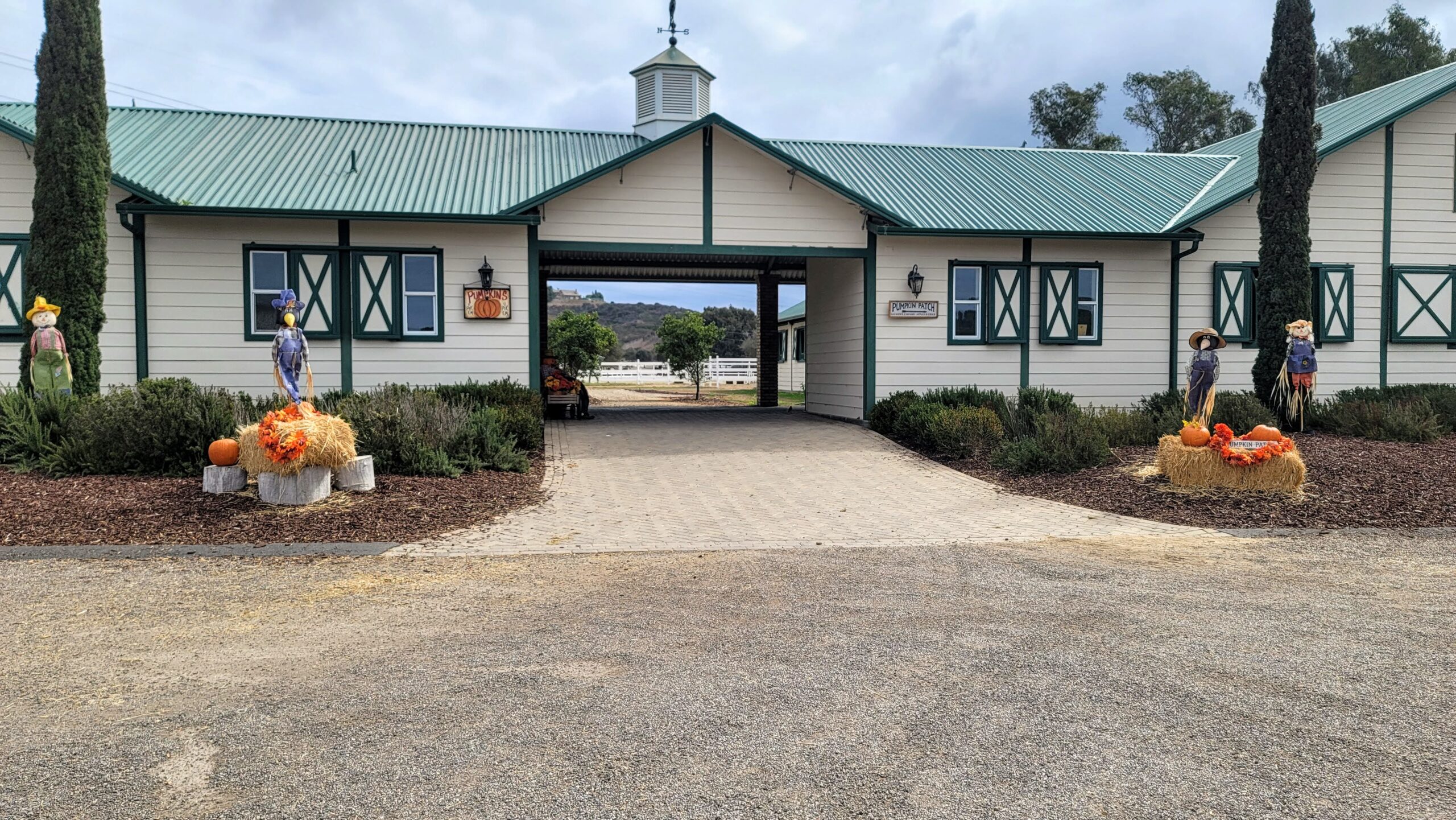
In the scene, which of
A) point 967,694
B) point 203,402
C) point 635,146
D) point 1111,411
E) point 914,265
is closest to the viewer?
point 967,694

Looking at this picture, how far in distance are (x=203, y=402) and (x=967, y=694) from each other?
939cm

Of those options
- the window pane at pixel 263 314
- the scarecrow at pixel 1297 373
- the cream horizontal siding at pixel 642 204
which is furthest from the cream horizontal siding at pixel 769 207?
the window pane at pixel 263 314

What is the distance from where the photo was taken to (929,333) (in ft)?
54.5

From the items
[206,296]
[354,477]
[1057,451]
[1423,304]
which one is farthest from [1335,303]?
[206,296]

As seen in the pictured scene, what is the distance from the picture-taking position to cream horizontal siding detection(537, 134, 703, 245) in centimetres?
1561

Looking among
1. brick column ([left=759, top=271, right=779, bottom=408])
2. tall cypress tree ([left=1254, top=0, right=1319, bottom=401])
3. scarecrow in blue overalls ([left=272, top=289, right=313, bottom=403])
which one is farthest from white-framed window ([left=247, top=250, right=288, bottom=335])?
tall cypress tree ([left=1254, top=0, right=1319, bottom=401])

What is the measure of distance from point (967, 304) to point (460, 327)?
8.74 m

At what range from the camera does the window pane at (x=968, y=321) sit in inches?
663

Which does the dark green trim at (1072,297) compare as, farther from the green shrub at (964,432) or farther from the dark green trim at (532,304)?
the dark green trim at (532,304)

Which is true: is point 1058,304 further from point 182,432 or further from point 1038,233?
point 182,432

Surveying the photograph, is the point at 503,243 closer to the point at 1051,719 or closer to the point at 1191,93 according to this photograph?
the point at 1051,719

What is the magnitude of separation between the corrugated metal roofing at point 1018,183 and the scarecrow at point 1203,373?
18.7 ft

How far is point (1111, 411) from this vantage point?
14.0m

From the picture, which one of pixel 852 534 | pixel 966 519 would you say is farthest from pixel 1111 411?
pixel 852 534
